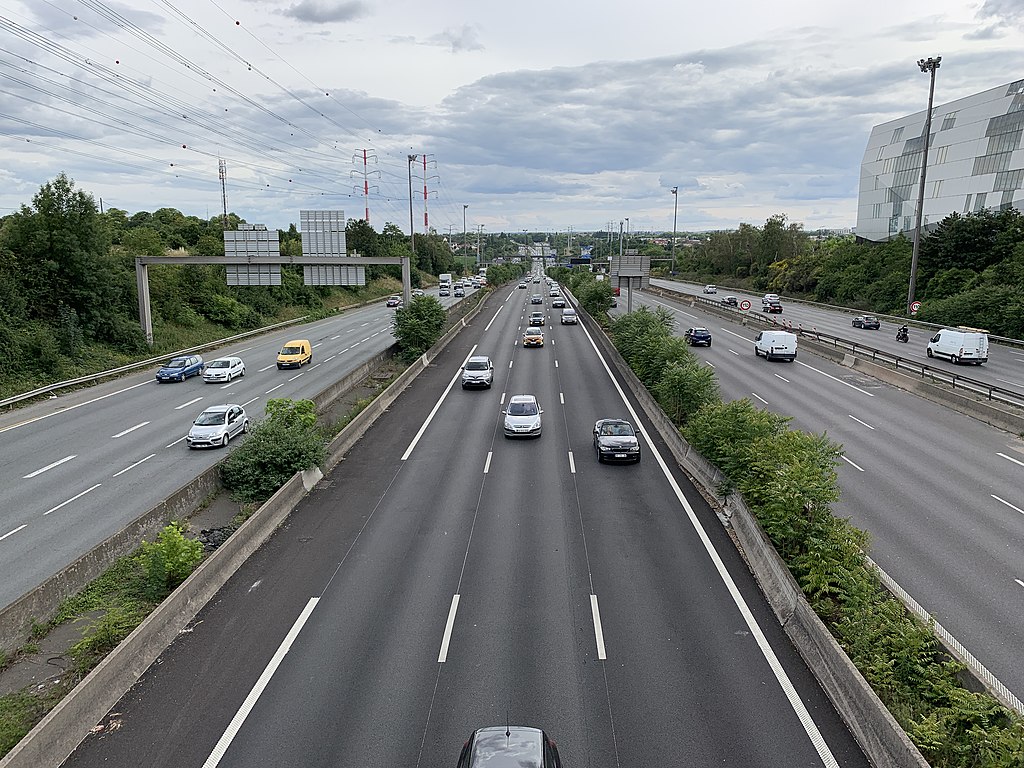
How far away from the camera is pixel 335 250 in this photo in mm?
48750

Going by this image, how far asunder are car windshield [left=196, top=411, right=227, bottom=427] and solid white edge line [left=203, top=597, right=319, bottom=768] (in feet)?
51.4

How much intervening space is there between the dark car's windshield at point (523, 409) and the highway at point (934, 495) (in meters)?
11.4

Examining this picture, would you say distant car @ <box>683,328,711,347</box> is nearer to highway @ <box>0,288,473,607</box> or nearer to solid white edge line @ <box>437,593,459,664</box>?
highway @ <box>0,288,473,607</box>

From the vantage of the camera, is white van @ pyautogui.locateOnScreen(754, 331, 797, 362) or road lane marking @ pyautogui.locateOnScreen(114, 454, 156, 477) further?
white van @ pyautogui.locateOnScreen(754, 331, 797, 362)

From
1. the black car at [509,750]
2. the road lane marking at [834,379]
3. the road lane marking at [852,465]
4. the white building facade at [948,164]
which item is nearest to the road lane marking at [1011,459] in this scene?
the road lane marking at [852,465]

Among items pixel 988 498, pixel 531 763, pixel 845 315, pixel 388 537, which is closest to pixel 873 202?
pixel 845 315

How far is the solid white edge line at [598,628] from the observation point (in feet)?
41.9

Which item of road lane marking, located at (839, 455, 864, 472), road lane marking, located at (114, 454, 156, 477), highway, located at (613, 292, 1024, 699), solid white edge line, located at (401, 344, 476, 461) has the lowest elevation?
road lane marking, located at (114, 454, 156, 477)

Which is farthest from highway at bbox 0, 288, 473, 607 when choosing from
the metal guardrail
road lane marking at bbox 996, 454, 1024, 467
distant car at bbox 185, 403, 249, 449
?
the metal guardrail

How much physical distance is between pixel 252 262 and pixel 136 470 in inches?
1023

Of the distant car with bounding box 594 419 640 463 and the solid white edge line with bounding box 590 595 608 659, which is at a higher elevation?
the distant car with bounding box 594 419 640 463

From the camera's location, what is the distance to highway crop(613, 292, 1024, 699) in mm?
14156

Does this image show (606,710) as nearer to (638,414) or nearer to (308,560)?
(308,560)

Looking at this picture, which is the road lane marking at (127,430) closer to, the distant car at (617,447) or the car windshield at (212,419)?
the car windshield at (212,419)
